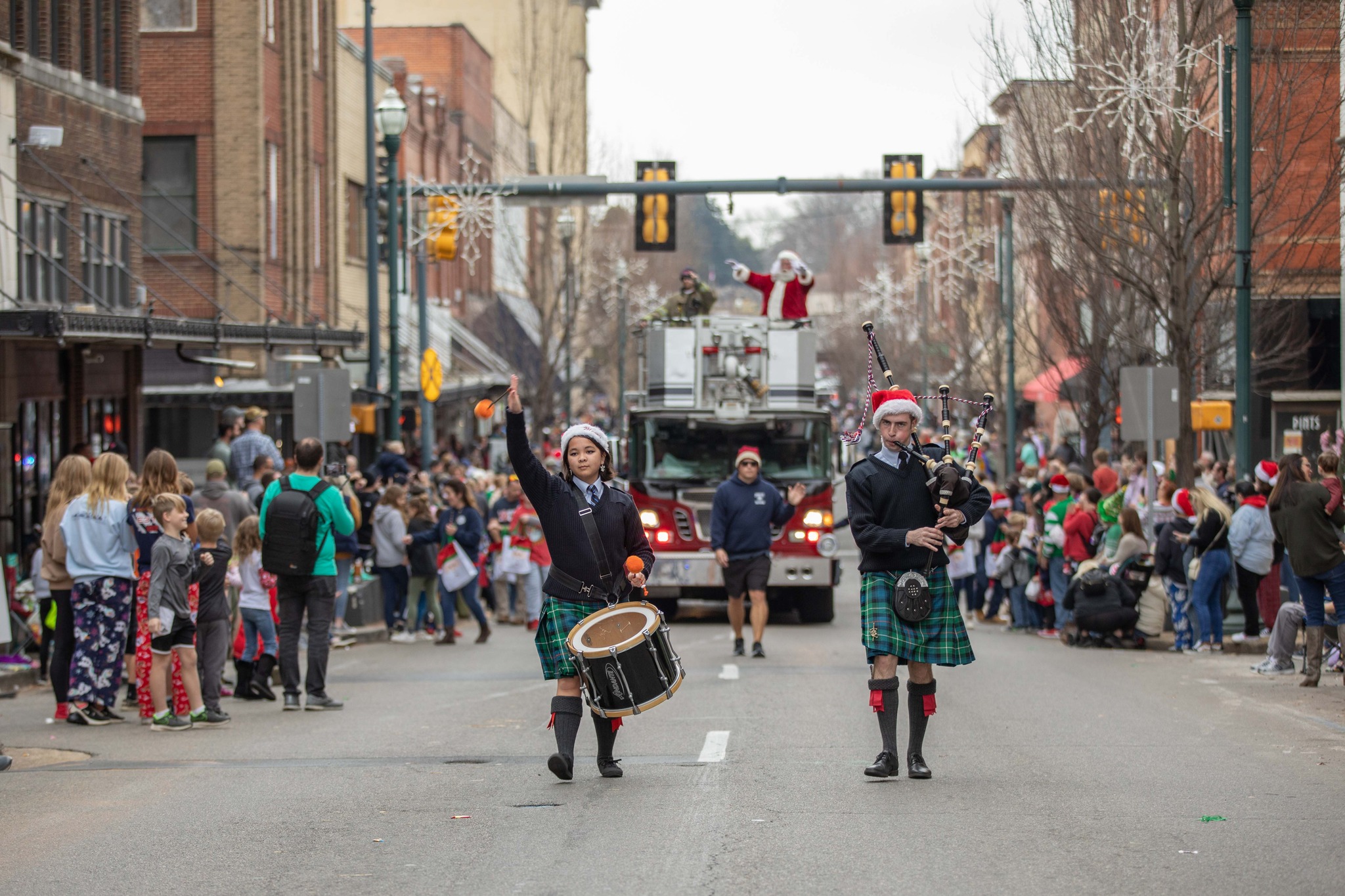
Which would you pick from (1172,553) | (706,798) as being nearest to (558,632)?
(706,798)

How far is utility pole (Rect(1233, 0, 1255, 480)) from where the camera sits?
16375 millimetres

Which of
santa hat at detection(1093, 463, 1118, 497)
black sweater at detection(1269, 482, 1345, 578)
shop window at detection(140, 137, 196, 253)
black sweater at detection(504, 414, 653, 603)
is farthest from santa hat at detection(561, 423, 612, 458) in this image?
shop window at detection(140, 137, 196, 253)

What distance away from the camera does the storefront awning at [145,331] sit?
15.3 metres

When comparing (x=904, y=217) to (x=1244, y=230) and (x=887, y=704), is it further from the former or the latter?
(x=887, y=704)

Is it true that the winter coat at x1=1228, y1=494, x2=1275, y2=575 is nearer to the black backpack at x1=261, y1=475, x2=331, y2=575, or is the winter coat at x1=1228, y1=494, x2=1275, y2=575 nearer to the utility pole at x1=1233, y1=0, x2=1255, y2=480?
the utility pole at x1=1233, y1=0, x2=1255, y2=480

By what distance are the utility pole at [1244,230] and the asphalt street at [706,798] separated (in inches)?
186

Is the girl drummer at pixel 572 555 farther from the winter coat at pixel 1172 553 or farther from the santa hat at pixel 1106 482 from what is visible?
the santa hat at pixel 1106 482

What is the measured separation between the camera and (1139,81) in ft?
62.2

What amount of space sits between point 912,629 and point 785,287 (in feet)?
43.6

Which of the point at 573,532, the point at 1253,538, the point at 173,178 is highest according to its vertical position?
the point at 173,178

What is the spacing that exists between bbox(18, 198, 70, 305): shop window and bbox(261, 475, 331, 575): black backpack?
9117mm

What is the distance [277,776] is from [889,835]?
372 centimetres

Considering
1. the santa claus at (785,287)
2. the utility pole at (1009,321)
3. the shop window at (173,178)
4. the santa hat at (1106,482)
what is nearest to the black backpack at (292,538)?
the santa hat at (1106,482)

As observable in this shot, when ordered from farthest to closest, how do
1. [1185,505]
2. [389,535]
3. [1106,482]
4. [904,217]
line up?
[904,217] < [1106,482] < [389,535] < [1185,505]
